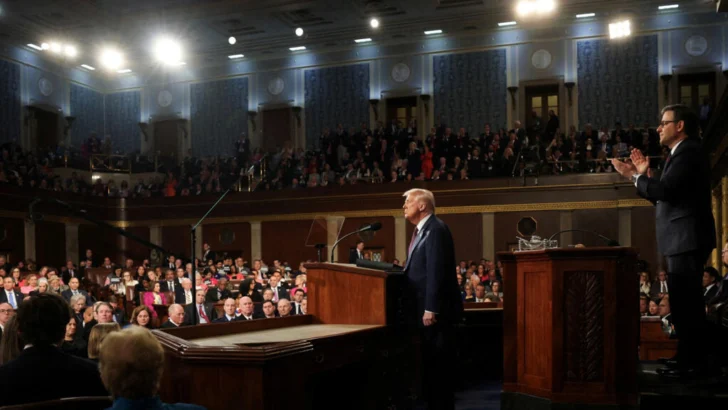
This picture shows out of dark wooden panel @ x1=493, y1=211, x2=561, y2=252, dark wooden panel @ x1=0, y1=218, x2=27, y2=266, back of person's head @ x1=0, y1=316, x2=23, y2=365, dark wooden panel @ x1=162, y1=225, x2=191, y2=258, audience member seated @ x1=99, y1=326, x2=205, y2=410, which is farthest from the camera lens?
dark wooden panel @ x1=162, y1=225, x2=191, y2=258

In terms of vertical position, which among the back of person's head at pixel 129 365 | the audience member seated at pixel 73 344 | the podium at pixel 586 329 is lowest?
the audience member seated at pixel 73 344

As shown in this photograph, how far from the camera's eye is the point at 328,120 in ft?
70.3

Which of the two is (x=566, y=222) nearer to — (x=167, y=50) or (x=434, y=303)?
(x=167, y=50)

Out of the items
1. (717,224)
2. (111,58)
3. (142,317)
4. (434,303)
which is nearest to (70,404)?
(434,303)

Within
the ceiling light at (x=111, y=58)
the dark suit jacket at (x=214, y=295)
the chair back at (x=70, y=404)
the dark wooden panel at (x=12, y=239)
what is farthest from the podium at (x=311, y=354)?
the ceiling light at (x=111, y=58)

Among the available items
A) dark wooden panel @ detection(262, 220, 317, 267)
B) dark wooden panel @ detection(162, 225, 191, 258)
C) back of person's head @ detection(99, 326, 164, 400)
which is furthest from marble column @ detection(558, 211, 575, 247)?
back of person's head @ detection(99, 326, 164, 400)

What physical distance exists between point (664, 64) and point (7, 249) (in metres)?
16.8

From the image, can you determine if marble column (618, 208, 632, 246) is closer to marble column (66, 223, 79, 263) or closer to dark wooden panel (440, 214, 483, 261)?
dark wooden panel (440, 214, 483, 261)

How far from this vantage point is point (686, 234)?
348cm

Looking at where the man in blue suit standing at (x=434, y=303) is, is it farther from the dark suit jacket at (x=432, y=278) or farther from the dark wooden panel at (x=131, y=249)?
the dark wooden panel at (x=131, y=249)

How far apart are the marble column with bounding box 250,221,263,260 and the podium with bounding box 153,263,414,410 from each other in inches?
530

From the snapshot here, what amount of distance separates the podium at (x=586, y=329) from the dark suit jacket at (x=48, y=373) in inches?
100

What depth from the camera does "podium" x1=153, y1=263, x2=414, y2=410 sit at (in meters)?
2.41

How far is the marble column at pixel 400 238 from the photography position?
16325 millimetres
